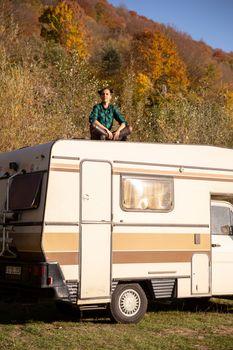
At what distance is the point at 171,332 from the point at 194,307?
95.9 inches

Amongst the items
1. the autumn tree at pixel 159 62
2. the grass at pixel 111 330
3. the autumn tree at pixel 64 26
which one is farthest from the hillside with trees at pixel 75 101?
the grass at pixel 111 330

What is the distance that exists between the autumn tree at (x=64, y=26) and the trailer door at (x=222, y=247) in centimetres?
4224

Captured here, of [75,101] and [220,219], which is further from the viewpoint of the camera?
[75,101]

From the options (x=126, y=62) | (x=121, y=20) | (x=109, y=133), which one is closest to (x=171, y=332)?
(x=109, y=133)

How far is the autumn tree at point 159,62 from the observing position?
169 feet

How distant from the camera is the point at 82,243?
26.7 ft

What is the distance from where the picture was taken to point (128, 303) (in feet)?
28.2

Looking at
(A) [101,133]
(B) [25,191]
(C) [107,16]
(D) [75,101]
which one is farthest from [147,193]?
(C) [107,16]

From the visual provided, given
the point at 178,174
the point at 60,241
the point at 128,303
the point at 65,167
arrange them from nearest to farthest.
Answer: the point at 60,241 → the point at 65,167 → the point at 128,303 → the point at 178,174

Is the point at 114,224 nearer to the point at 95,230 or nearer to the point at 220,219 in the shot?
the point at 95,230

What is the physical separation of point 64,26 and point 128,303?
50.7m

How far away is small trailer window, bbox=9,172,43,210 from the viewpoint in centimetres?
805

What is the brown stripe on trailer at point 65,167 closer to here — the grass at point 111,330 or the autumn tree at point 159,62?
the grass at point 111,330

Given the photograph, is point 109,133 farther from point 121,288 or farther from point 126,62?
point 126,62
